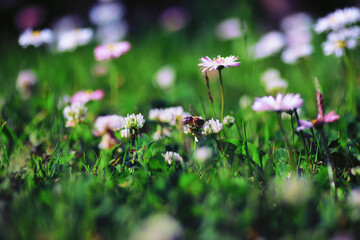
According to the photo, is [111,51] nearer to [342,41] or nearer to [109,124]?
[109,124]

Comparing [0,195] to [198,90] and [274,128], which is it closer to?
[274,128]

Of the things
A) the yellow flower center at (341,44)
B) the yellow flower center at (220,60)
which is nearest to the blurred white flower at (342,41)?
the yellow flower center at (341,44)

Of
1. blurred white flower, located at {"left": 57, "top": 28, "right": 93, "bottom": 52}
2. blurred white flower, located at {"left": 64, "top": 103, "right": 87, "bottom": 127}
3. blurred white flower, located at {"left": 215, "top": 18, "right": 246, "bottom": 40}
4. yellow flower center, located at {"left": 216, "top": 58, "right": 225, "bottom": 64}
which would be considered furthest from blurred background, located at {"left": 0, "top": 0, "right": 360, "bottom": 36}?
yellow flower center, located at {"left": 216, "top": 58, "right": 225, "bottom": 64}

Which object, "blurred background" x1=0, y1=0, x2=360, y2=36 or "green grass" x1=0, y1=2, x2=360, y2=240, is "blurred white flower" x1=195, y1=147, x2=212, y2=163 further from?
"blurred background" x1=0, y1=0, x2=360, y2=36

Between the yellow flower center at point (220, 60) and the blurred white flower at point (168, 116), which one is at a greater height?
the yellow flower center at point (220, 60)

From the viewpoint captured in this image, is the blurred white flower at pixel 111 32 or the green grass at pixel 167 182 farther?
the blurred white flower at pixel 111 32

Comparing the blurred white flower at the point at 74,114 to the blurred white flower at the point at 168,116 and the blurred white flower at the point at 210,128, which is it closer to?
the blurred white flower at the point at 168,116

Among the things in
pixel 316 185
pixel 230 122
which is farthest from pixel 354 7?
pixel 316 185

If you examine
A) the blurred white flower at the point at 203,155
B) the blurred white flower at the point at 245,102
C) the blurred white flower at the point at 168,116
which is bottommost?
the blurred white flower at the point at 203,155
